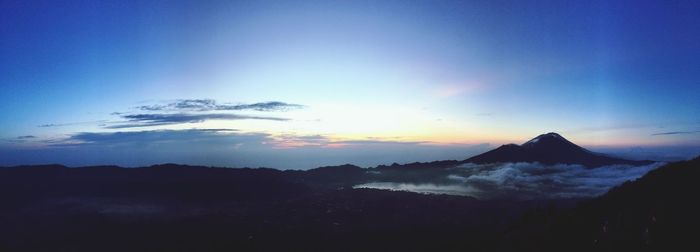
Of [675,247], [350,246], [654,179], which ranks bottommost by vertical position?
[350,246]

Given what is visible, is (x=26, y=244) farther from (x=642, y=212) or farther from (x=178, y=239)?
(x=642, y=212)

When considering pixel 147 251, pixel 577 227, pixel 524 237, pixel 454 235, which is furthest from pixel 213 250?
pixel 577 227

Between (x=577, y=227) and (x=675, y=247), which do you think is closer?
(x=675, y=247)

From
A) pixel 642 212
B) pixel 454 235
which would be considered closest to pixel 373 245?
pixel 454 235

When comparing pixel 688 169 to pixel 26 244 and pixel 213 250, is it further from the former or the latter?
pixel 26 244

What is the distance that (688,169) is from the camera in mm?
81688

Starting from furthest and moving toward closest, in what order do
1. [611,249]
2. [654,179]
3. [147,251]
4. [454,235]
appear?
[454,235], [147,251], [654,179], [611,249]

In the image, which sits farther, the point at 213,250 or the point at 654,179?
the point at 213,250

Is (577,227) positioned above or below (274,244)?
above

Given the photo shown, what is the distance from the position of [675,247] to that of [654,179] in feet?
139

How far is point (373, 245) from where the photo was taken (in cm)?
18462

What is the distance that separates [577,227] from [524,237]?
18281mm

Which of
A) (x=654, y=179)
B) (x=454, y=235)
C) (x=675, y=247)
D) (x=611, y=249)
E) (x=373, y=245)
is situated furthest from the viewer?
(x=454, y=235)

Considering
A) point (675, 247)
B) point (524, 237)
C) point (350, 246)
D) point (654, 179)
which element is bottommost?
point (350, 246)
